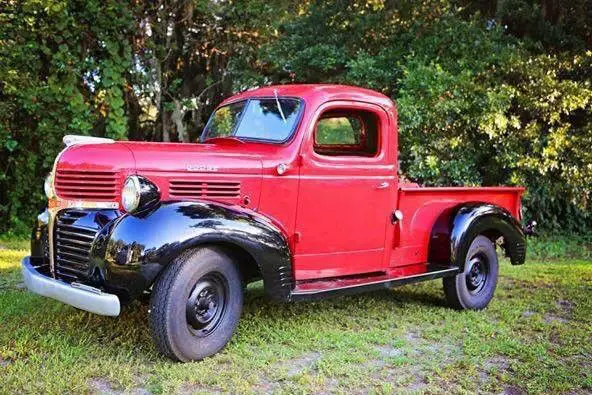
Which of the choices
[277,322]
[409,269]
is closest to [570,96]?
[409,269]

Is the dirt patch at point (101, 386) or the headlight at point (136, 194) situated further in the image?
the headlight at point (136, 194)

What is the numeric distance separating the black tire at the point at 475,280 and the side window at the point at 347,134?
1382 millimetres

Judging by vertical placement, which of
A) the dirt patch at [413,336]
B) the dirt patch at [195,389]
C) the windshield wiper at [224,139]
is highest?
the windshield wiper at [224,139]

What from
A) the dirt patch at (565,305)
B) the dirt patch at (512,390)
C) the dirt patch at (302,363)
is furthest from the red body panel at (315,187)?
the dirt patch at (512,390)

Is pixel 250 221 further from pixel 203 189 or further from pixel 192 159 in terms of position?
pixel 192 159

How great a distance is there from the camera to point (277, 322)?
4.84 m

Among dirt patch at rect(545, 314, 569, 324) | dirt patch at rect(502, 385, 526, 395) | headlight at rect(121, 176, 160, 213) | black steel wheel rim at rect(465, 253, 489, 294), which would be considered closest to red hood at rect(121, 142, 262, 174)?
headlight at rect(121, 176, 160, 213)

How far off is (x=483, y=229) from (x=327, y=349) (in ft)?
7.00

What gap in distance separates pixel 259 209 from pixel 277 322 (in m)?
1.06

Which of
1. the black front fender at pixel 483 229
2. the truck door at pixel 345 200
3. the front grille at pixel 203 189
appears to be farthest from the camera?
the black front fender at pixel 483 229

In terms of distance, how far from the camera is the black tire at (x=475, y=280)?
5.48 m

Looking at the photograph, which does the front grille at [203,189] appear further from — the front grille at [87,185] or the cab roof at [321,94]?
the cab roof at [321,94]

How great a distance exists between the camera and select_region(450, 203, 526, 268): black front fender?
530 centimetres

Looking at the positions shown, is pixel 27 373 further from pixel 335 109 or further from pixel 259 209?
pixel 335 109
